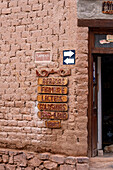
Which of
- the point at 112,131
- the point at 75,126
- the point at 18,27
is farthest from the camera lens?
the point at 112,131

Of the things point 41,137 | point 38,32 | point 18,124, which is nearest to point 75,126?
point 41,137

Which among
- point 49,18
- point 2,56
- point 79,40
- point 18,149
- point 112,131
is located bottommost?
point 112,131

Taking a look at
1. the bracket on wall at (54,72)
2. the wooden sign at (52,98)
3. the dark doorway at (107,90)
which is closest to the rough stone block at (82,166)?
the wooden sign at (52,98)

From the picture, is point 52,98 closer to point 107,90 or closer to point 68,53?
point 68,53

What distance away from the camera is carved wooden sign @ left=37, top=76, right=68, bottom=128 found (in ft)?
15.4

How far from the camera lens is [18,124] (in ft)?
16.2

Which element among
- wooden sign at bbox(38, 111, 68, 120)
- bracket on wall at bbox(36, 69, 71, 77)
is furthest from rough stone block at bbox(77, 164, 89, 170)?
bracket on wall at bbox(36, 69, 71, 77)

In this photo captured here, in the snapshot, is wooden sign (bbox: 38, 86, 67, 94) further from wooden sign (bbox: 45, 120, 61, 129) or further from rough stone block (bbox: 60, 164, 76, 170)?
rough stone block (bbox: 60, 164, 76, 170)

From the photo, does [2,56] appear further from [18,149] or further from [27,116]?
[18,149]

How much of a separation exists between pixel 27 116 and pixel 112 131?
3.31 metres

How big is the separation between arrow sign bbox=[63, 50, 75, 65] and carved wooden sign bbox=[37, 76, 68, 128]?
1.13ft

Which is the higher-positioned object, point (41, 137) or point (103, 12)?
point (103, 12)

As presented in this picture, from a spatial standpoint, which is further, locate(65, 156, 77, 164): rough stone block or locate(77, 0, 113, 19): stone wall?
locate(77, 0, 113, 19): stone wall

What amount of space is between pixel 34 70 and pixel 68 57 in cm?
75
